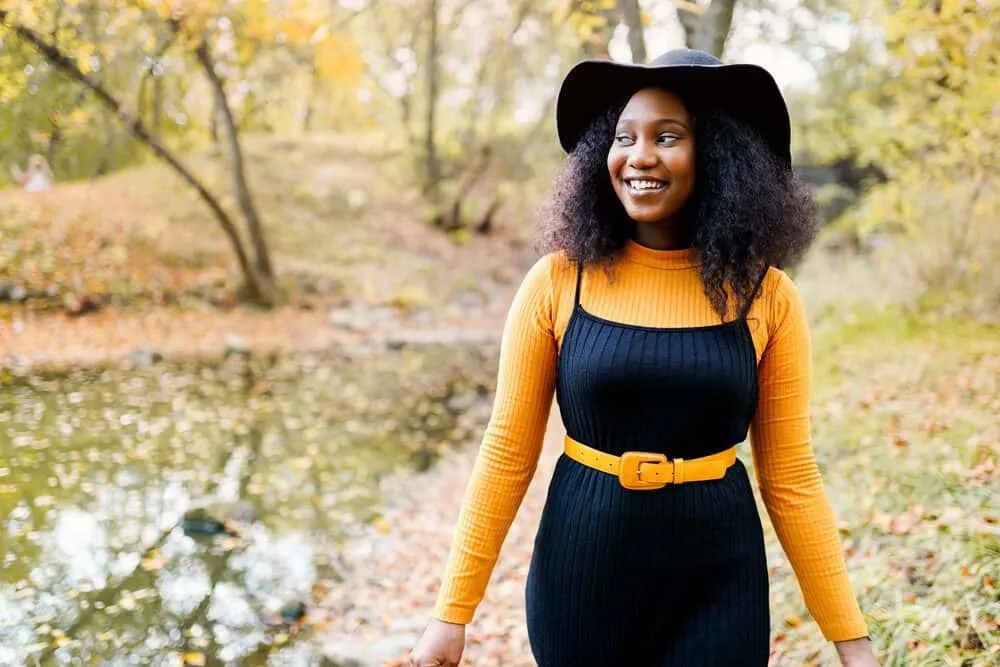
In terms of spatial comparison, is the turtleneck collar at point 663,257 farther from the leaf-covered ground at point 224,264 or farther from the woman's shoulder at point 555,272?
the leaf-covered ground at point 224,264

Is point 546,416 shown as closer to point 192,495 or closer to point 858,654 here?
point 858,654

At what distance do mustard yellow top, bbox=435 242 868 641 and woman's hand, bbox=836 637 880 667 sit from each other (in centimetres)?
2

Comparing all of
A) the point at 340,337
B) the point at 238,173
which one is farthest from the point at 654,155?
the point at 238,173

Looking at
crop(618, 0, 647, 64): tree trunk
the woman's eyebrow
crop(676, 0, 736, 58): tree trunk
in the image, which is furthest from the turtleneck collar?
crop(618, 0, 647, 64): tree trunk

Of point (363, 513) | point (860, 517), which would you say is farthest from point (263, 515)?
point (860, 517)

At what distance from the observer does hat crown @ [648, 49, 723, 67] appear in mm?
1587

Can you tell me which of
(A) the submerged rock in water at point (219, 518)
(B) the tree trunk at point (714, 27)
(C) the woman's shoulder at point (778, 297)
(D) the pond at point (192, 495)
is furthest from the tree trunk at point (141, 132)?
(C) the woman's shoulder at point (778, 297)

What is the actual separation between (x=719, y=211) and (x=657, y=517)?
619 millimetres

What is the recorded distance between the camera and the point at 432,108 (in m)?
17.3

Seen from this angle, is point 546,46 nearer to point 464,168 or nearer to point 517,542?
point 464,168

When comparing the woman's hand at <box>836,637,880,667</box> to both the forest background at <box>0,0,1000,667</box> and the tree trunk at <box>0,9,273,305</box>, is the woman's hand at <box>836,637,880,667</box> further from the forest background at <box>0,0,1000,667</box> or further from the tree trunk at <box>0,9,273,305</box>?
the tree trunk at <box>0,9,273,305</box>

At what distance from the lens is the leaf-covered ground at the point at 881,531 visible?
9.68 ft

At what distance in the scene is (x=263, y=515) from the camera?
5.58 m

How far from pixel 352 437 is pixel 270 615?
125 inches
